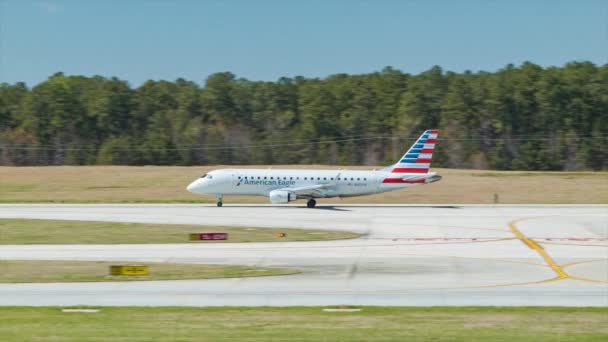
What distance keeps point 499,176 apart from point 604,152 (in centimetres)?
3444

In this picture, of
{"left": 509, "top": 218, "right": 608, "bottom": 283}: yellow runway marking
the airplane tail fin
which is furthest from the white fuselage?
{"left": 509, "top": 218, "right": 608, "bottom": 283}: yellow runway marking

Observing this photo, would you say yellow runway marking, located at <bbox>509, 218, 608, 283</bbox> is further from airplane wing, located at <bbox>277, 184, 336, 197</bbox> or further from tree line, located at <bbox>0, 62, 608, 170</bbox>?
tree line, located at <bbox>0, 62, 608, 170</bbox>

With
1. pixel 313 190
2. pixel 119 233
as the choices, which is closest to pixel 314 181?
pixel 313 190

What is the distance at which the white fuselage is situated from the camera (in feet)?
196

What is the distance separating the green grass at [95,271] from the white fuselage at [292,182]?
97.0 feet

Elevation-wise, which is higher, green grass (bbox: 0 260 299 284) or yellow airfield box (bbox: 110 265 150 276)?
yellow airfield box (bbox: 110 265 150 276)

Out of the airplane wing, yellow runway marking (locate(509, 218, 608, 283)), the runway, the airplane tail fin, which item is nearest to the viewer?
the runway

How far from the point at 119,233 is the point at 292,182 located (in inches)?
860

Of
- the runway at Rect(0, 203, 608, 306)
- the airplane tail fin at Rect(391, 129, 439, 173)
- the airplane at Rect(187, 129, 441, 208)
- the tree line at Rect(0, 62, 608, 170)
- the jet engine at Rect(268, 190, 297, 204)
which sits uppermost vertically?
the tree line at Rect(0, 62, 608, 170)

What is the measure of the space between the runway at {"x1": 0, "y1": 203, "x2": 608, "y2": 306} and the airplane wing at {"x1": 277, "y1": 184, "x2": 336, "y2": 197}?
517 centimetres

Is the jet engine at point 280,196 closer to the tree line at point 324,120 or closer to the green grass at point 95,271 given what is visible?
the green grass at point 95,271

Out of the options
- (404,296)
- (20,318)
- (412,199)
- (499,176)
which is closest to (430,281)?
(404,296)

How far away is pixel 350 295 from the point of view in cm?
2309

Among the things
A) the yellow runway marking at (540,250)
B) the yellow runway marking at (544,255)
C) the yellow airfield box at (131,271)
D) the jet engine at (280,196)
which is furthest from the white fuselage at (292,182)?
the yellow airfield box at (131,271)
